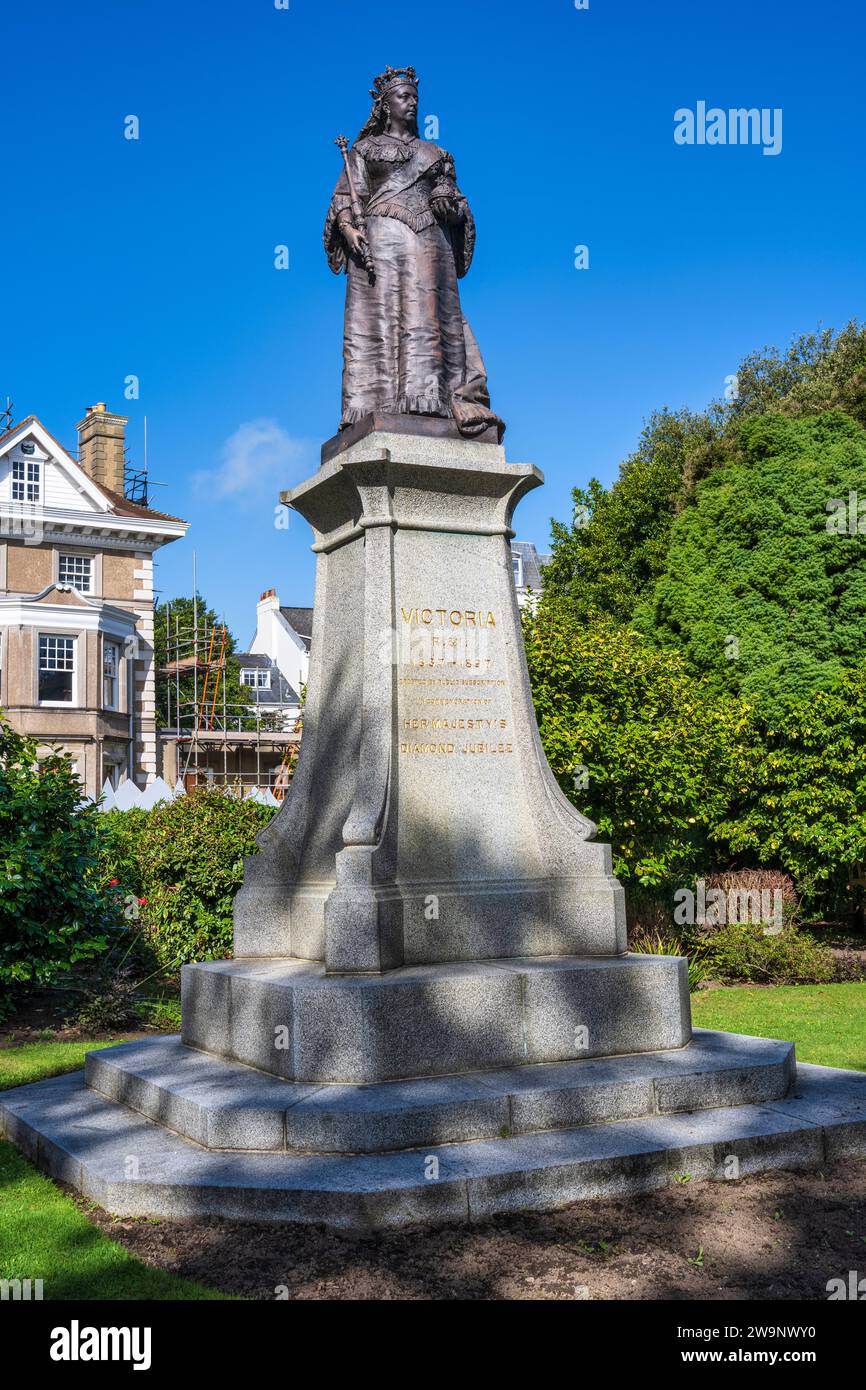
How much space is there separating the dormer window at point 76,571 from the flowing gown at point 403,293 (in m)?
35.8

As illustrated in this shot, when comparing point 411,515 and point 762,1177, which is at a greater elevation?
point 411,515

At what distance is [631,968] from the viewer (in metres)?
6.85

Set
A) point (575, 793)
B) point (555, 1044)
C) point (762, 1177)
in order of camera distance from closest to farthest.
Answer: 1. point (762, 1177)
2. point (555, 1044)
3. point (575, 793)

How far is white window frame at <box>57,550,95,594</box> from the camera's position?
42.5 metres

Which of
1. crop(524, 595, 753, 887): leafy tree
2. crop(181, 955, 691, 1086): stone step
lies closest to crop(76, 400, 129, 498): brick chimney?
crop(524, 595, 753, 887): leafy tree

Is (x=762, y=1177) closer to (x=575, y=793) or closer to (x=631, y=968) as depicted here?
(x=631, y=968)

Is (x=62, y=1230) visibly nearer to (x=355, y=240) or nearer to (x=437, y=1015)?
(x=437, y=1015)

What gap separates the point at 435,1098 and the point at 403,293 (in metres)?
5.38

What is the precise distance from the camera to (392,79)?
852 centimetres

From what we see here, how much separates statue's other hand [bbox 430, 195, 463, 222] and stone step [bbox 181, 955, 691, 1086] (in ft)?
16.7

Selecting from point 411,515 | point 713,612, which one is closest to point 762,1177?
point 411,515

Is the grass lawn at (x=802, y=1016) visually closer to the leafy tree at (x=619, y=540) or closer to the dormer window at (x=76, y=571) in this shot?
the leafy tree at (x=619, y=540)
